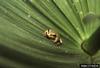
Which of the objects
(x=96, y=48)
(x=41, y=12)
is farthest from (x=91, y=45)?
(x=41, y=12)

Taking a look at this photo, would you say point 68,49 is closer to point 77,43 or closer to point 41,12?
point 77,43

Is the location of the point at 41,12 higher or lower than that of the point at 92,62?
higher

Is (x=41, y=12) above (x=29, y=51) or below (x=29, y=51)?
above

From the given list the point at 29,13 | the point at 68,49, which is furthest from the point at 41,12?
the point at 68,49

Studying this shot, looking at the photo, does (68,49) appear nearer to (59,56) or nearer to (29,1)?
(59,56)
